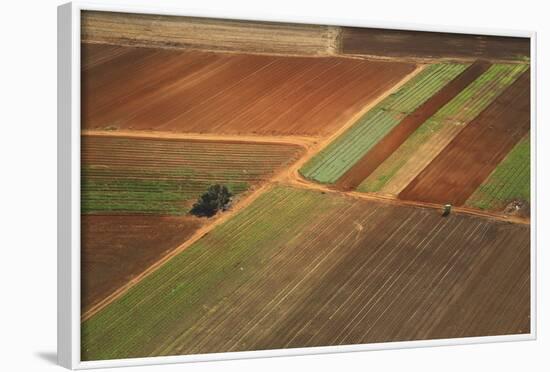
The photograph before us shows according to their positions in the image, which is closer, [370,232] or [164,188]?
[164,188]

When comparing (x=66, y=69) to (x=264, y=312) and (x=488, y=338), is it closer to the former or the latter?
(x=264, y=312)

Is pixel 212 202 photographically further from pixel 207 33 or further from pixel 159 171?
pixel 207 33

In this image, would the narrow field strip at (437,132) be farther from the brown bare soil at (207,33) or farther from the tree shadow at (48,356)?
the tree shadow at (48,356)

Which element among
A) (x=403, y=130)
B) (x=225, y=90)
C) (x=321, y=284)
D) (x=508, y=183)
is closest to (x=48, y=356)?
(x=321, y=284)

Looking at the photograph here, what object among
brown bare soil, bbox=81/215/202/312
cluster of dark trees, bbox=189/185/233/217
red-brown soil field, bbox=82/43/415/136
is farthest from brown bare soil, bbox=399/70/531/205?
brown bare soil, bbox=81/215/202/312

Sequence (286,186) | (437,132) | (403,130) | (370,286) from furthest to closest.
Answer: (437,132) → (403,130) → (370,286) → (286,186)
